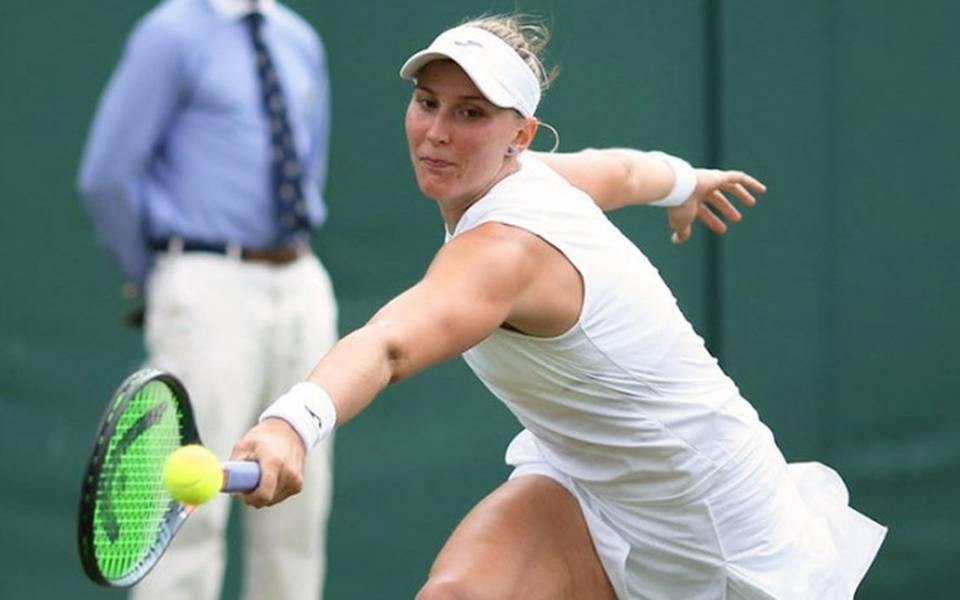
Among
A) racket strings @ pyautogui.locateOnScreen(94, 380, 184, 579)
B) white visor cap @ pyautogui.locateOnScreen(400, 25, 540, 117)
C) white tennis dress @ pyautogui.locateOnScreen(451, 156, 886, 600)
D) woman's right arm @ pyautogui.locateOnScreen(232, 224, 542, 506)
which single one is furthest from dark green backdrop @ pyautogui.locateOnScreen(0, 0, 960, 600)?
racket strings @ pyautogui.locateOnScreen(94, 380, 184, 579)

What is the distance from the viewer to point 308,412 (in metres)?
3.36

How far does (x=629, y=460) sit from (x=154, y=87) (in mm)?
2278

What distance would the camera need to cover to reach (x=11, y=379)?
6570mm

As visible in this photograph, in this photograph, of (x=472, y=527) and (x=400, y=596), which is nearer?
(x=472, y=527)

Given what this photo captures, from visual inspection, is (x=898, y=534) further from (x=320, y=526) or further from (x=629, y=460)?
(x=629, y=460)

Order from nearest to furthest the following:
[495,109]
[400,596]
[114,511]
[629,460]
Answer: [114,511] < [495,109] < [629,460] < [400,596]

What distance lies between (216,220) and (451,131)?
2292 millimetres

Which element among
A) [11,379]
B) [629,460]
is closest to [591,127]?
[11,379]

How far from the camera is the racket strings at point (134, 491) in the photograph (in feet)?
11.1

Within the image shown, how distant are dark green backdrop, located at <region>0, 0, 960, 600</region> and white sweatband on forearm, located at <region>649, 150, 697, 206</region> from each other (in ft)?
6.25

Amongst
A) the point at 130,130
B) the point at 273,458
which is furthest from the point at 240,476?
the point at 130,130

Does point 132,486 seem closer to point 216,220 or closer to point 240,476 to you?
point 240,476

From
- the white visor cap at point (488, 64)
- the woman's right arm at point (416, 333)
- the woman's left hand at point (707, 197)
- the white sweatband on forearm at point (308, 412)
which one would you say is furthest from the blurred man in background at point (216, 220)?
the white sweatband on forearm at point (308, 412)

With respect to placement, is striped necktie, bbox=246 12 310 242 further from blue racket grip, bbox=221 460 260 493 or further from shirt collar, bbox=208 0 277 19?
blue racket grip, bbox=221 460 260 493
